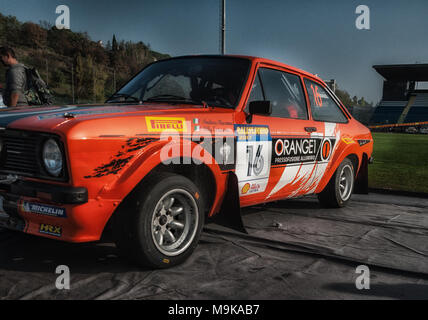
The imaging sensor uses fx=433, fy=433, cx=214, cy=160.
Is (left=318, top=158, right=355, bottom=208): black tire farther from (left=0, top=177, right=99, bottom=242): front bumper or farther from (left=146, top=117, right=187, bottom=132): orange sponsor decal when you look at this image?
(left=0, top=177, right=99, bottom=242): front bumper

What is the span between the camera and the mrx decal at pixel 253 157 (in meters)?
3.83

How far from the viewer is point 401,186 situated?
7.76 meters

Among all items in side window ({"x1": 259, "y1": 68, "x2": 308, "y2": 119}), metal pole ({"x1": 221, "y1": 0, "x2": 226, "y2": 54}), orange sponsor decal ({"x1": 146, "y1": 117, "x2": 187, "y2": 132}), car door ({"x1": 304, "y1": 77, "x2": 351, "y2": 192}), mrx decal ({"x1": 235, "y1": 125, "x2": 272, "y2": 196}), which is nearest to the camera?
orange sponsor decal ({"x1": 146, "y1": 117, "x2": 187, "y2": 132})

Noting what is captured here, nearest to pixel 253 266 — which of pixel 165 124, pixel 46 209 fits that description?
pixel 165 124

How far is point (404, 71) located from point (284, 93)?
64247mm

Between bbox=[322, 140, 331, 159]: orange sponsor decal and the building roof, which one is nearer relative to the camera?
bbox=[322, 140, 331, 159]: orange sponsor decal

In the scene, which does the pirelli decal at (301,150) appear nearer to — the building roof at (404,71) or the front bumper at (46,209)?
the front bumper at (46,209)

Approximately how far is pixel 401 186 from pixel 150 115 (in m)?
6.02

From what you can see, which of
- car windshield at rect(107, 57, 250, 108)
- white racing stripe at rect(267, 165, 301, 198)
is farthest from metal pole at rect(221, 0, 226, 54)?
white racing stripe at rect(267, 165, 301, 198)

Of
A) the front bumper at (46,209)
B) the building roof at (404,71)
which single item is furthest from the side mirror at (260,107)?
the building roof at (404,71)

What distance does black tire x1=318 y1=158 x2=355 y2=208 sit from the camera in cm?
566

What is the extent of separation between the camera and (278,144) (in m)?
4.29

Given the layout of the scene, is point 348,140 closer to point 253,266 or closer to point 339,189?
point 339,189
